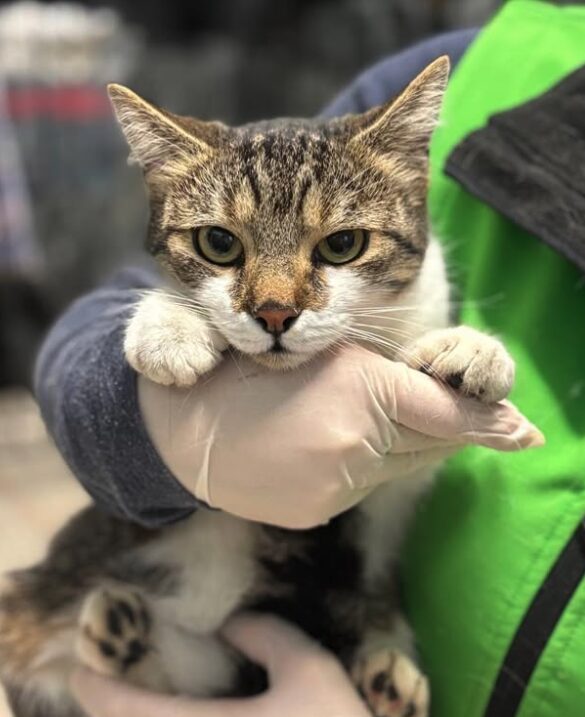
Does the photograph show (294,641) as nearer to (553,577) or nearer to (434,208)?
(553,577)

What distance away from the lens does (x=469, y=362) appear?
2.28 feet

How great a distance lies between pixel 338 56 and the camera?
8.42 feet

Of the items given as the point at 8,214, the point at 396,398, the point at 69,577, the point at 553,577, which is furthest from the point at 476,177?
the point at 8,214

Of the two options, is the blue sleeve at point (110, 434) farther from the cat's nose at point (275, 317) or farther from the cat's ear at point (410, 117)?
the cat's ear at point (410, 117)

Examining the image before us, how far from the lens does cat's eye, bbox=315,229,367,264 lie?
75cm

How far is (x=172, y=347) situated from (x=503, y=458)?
34 cm

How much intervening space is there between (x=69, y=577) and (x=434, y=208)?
1.97 ft

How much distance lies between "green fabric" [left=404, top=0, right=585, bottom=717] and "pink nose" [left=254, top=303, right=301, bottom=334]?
0.26 metres

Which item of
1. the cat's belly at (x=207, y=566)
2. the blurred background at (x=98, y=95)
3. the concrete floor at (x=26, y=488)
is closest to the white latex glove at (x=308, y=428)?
the cat's belly at (x=207, y=566)

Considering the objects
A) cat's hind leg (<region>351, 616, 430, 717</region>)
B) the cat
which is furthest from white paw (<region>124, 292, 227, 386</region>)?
cat's hind leg (<region>351, 616, 430, 717</region>)

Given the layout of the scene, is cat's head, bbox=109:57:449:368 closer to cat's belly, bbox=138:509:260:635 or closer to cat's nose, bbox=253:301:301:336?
cat's nose, bbox=253:301:301:336

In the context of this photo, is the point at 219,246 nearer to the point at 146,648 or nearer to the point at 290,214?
the point at 290,214

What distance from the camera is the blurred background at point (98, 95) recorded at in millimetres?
2182

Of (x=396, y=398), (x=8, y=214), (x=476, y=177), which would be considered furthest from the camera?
(x=8, y=214)
